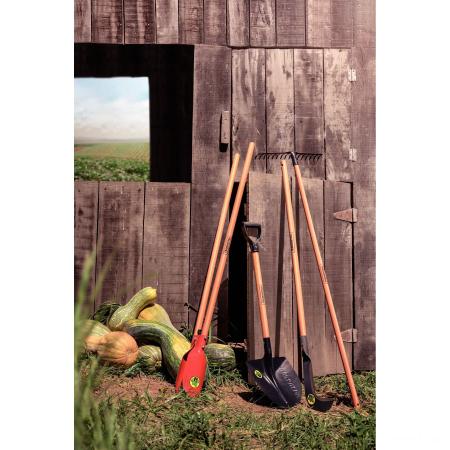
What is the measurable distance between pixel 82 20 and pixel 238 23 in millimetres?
1012

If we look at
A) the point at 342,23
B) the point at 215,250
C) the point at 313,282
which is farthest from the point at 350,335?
the point at 342,23

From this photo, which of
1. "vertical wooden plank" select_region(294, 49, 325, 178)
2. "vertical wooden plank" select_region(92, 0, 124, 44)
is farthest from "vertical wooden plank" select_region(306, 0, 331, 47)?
"vertical wooden plank" select_region(92, 0, 124, 44)

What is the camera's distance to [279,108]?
4652 millimetres

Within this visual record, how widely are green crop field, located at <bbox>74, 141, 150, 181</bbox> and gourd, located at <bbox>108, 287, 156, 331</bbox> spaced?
17.6ft

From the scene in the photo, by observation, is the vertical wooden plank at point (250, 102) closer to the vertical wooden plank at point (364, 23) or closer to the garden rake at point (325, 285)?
the garden rake at point (325, 285)

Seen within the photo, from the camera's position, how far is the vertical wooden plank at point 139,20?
4562mm
